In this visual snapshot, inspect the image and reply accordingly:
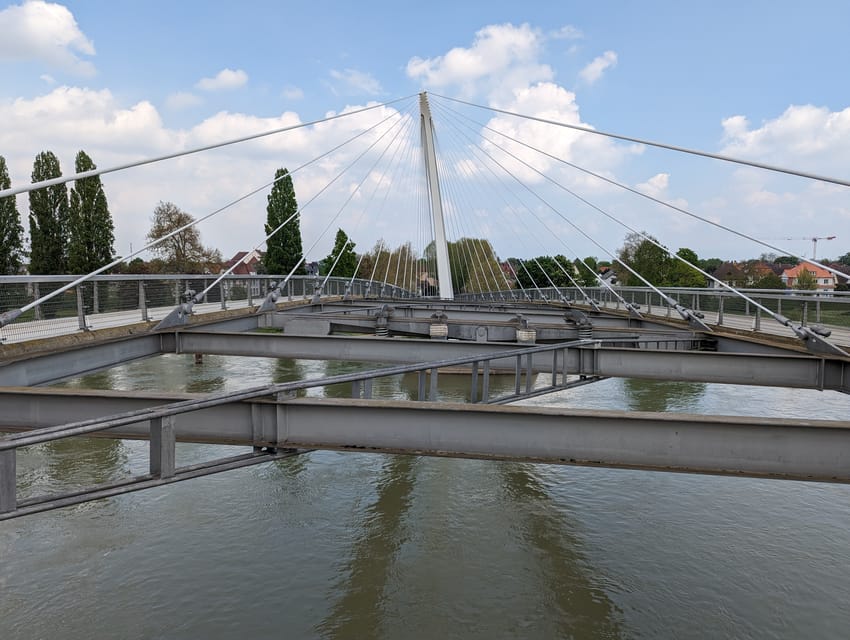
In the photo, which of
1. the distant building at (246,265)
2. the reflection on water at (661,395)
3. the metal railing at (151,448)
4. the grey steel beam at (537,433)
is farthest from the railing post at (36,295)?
the distant building at (246,265)

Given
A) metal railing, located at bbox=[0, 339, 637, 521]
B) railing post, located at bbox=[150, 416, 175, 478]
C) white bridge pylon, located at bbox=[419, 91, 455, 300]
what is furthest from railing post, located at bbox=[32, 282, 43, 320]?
white bridge pylon, located at bbox=[419, 91, 455, 300]

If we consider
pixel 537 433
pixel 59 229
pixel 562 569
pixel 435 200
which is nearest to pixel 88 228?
pixel 59 229

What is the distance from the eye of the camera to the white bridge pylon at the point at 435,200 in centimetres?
3394

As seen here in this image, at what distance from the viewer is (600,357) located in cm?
1038

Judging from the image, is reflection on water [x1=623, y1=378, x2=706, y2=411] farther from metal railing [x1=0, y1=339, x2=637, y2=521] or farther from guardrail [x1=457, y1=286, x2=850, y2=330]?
metal railing [x1=0, y1=339, x2=637, y2=521]

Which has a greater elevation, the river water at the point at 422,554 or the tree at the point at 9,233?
the tree at the point at 9,233

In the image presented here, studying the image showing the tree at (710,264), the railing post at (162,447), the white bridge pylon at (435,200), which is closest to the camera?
the railing post at (162,447)

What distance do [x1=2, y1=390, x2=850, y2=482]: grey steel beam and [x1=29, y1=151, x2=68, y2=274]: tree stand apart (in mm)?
49314

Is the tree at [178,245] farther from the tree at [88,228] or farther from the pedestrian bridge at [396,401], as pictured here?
the pedestrian bridge at [396,401]

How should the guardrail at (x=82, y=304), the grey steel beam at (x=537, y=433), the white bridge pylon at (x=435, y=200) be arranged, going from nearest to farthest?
1. the grey steel beam at (x=537, y=433)
2. the guardrail at (x=82, y=304)
3. the white bridge pylon at (x=435, y=200)

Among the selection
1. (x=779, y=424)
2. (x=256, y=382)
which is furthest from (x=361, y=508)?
(x=256, y=382)

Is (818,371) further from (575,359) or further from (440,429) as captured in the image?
(440,429)

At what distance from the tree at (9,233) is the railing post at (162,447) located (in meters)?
49.4

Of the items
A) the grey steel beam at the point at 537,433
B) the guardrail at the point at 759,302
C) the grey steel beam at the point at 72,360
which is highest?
the guardrail at the point at 759,302
